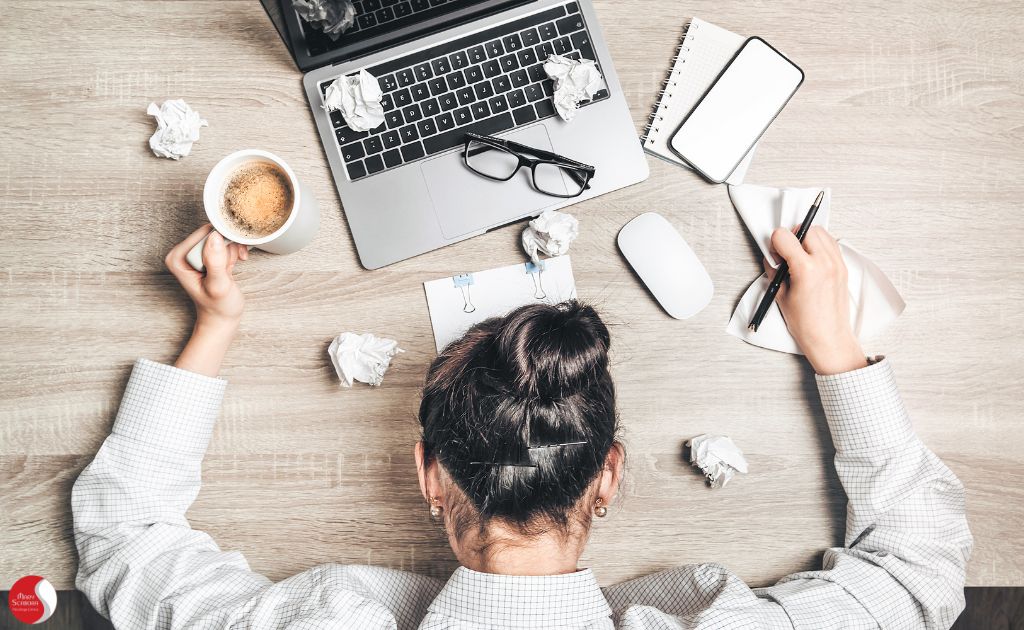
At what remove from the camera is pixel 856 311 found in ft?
2.93

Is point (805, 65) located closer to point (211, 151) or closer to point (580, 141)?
point (580, 141)

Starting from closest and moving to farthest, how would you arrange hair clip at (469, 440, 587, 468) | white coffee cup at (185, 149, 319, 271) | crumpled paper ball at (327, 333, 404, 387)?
hair clip at (469, 440, 587, 468) < white coffee cup at (185, 149, 319, 271) < crumpled paper ball at (327, 333, 404, 387)

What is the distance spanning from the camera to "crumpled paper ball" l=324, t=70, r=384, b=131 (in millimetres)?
832

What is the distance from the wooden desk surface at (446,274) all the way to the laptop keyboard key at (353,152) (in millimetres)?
56

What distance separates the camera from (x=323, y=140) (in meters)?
0.87

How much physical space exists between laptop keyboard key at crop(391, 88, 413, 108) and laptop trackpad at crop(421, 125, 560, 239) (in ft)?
0.29

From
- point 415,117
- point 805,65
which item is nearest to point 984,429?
point 805,65

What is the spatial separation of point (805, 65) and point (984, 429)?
0.56 meters

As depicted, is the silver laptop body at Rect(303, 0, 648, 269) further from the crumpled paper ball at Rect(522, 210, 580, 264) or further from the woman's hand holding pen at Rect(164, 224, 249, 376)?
the woman's hand holding pen at Rect(164, 224, 249, 376)

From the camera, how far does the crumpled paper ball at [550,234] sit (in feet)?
2.77

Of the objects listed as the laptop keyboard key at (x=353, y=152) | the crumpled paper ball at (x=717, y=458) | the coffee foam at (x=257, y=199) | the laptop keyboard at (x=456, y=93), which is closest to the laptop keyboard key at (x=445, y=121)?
the laptop keyboard at (x=456, y=93)

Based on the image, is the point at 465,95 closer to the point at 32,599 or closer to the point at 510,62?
the point at 510,62

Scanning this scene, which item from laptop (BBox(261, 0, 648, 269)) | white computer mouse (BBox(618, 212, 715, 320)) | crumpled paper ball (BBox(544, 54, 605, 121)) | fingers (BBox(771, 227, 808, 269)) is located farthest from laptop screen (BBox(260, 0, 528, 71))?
fingers (BBox(771, 227, 808, 269))

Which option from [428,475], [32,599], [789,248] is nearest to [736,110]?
[789,248]
